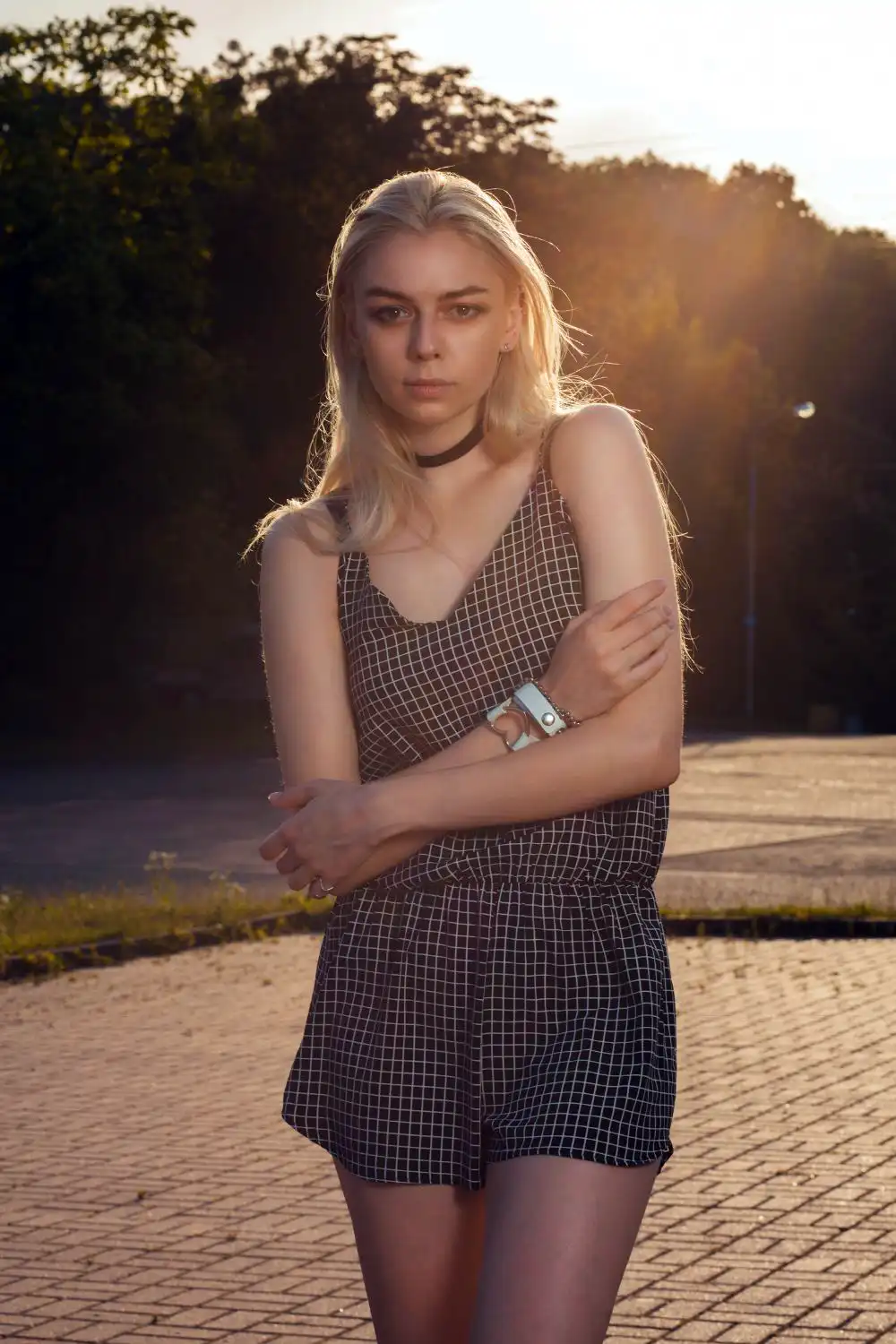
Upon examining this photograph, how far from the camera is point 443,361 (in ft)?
10.2

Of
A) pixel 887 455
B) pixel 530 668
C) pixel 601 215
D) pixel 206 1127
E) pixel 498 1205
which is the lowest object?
pixel 206 1127

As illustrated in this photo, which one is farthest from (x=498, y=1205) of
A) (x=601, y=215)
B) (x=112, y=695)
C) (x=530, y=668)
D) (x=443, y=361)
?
(x=601, y=215)

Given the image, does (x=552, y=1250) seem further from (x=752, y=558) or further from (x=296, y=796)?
(x=752, y=558)

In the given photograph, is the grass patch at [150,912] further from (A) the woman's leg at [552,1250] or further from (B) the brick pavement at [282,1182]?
(A) the woman's leg at [552,1250]

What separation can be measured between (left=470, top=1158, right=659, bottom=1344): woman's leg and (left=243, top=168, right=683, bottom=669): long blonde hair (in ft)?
2.98

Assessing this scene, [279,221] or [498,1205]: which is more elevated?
[279,221]

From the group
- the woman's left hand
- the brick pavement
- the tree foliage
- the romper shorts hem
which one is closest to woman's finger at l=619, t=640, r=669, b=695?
the woman's left hand

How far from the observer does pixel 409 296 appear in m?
3.09

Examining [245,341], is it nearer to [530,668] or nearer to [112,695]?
[112,695]

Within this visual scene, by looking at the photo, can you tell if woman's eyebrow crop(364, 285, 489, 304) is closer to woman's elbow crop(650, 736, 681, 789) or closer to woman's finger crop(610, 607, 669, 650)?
woman's finger crop(610, 607, 669, 650)

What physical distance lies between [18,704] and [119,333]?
26.9ft

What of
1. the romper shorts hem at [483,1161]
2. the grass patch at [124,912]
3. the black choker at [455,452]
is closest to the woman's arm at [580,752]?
the black choker at [455,452]

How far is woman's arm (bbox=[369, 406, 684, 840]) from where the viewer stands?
2.94 meters

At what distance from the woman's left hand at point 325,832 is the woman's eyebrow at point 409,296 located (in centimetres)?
65
